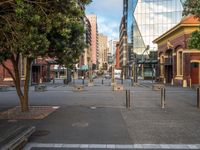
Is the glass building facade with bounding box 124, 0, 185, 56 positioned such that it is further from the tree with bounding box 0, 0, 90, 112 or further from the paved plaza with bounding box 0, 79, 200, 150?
the tree with bounding box 0, 0, 90, 112

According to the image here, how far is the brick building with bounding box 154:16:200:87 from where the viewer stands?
1748 inches

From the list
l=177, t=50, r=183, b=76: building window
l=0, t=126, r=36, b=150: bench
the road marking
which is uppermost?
l=177, t=50, r=183, b=76: building window

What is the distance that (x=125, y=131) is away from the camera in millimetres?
11414

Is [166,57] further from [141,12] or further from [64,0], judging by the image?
[64,0]

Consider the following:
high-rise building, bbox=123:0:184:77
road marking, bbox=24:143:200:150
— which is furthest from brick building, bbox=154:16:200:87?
road marking, bbox=24:143:200:150

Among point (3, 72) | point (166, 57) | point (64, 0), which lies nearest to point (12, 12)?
point (64, 0)

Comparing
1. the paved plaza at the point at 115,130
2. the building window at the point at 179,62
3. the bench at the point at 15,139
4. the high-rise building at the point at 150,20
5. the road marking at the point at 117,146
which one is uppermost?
the high-rise building at the point at 150,20

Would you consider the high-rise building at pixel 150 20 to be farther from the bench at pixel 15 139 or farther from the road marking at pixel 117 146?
the bench at pixel 15 139

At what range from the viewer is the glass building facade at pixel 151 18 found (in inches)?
3418

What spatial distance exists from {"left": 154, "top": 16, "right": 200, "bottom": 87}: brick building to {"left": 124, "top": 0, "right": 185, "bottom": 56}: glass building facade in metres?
32.4

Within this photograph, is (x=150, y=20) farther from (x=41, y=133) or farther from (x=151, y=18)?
(x=41, y=133)

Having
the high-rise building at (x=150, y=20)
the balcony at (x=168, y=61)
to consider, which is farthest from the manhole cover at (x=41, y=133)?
the high-rise building at (x=150, y=20)

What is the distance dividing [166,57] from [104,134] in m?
47.7

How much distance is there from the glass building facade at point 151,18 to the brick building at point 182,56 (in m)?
32.4
